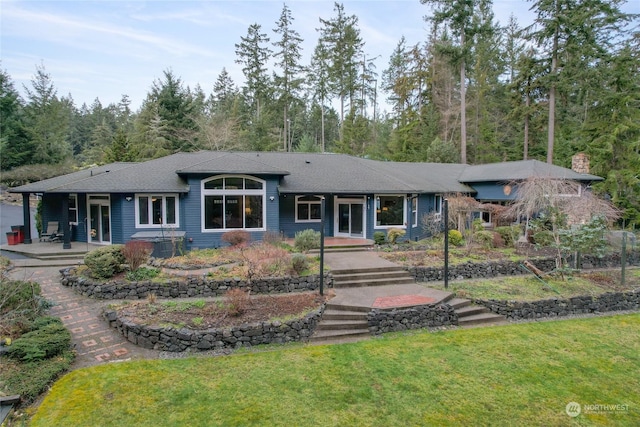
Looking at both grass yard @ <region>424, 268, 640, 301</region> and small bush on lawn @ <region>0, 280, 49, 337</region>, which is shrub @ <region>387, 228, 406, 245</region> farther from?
small bush on lawn @ <region>0, 280, 49, 337</region>

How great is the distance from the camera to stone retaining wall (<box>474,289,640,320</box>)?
31.5ft

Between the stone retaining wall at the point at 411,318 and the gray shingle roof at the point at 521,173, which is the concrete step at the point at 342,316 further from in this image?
the gray shingle roof at the point at 521,173

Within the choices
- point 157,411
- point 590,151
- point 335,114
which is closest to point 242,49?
point 335,114

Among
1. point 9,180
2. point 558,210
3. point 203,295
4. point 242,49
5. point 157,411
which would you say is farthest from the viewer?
point 242,49

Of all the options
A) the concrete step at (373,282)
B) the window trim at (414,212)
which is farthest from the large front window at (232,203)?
the window trim at (414,212)

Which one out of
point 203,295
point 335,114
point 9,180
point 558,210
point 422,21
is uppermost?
point 422,21

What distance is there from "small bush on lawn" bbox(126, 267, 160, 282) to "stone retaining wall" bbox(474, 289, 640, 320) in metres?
9.35

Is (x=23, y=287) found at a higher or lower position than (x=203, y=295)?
higher

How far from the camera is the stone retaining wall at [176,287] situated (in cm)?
964

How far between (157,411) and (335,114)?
136 ft

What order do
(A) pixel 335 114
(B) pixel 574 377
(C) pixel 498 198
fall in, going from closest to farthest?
(B) pixel 574 377 < (C) pixel 498 198 < (A) pixel 335 114

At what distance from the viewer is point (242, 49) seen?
35375 millimetres

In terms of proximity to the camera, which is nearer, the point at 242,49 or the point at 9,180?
the point at 9,180

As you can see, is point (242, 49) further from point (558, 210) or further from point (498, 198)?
point (558, 210)
